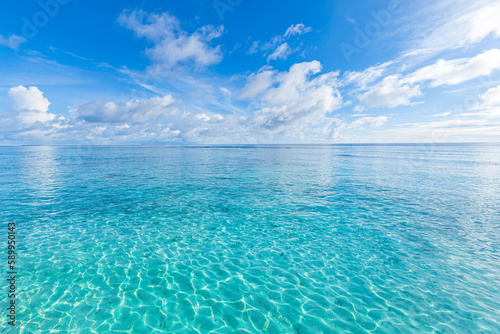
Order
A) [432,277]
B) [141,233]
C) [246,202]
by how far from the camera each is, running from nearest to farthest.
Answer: [432,277] < [141,233] < [246,202]

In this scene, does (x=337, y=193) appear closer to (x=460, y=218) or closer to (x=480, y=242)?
(x=460, y=218)

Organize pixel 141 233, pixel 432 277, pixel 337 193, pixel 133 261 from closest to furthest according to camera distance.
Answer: pixel 432 277
pixel 133 261
pixel 141 233
pixel 337 193

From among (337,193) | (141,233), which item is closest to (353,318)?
(141,233)

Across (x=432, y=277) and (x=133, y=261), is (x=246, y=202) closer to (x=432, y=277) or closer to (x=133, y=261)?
(x=133, y=261)

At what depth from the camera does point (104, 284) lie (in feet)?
33.2

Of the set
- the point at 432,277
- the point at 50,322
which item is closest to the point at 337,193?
the point at 432,277

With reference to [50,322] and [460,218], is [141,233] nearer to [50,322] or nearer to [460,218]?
[50,322]

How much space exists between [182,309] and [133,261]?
485 centimetres

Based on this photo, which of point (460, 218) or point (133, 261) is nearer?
point (133, 261)

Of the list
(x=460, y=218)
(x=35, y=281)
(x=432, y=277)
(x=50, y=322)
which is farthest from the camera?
(x=460, y=218)

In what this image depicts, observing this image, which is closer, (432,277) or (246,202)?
(432,277)

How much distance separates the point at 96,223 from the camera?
55.4 feet

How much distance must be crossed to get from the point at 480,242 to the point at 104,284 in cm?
2250

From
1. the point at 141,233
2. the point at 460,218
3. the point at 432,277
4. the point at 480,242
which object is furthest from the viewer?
the point at 460,218
